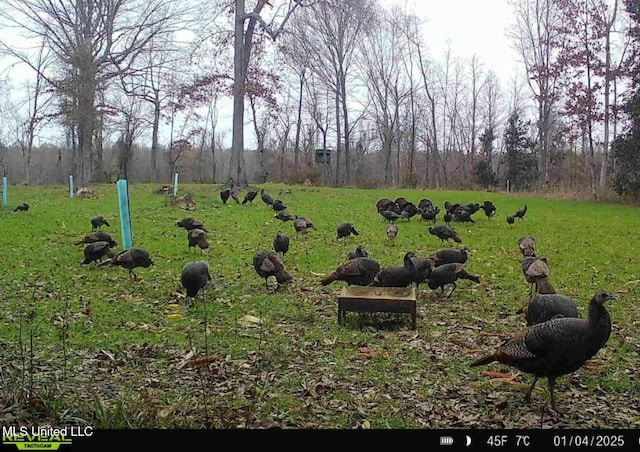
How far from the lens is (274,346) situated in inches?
234

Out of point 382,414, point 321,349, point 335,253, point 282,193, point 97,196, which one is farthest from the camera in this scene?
point 282,193

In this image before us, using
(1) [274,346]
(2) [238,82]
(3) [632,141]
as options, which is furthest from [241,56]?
(1) [274,346]

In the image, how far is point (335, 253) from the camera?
11664mm

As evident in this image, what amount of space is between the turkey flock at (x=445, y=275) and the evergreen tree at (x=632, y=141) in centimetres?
993

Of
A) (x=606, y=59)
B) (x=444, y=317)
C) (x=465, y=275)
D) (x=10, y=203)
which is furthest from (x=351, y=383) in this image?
(x=606, y=59)

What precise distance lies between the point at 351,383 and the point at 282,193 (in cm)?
2013

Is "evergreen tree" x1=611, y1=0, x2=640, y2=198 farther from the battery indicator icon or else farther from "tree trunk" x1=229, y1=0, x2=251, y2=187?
the battery indicator icon

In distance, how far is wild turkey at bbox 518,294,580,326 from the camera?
18.1 feet

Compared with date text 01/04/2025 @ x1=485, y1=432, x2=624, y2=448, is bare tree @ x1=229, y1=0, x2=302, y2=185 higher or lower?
higher

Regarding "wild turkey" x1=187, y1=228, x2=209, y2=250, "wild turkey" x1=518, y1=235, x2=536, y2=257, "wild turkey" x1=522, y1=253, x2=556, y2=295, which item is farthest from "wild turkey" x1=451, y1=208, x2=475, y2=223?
"wild turkey" x1=522, y1=253, x2=556, y2=295

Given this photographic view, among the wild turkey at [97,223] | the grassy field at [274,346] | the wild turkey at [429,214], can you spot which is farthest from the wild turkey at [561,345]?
the wild turkey at [429,214]

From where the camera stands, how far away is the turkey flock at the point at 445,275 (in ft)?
13.9

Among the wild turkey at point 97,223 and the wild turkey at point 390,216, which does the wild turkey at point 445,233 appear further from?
the wild turkey at point 97,223

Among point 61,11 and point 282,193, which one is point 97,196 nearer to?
point 282,193
